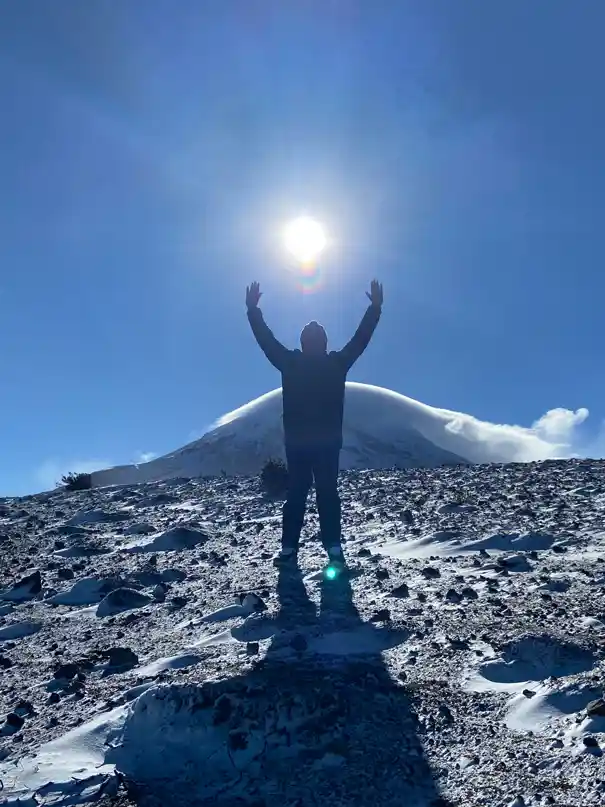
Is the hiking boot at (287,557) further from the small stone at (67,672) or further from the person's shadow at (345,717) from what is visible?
the small stone at (67,672)

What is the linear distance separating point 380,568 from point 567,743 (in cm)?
396

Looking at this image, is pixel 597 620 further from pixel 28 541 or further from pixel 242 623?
pixel 28 541

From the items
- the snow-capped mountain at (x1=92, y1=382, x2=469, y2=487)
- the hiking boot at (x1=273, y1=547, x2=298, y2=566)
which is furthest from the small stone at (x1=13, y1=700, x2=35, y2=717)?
the snow-capped mountain at (x1=92, y1=382, x2=469, y2=487)

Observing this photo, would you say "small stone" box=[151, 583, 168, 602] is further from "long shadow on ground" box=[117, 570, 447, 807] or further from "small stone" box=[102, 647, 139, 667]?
"long shadow on ground" box=[117, 570, 447, 807]

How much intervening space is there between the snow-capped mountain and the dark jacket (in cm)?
2390

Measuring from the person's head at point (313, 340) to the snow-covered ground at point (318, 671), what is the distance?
2.38 meters

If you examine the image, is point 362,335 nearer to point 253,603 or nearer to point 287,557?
point 287,557

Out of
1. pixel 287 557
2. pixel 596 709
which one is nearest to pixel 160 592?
pixel 287 557

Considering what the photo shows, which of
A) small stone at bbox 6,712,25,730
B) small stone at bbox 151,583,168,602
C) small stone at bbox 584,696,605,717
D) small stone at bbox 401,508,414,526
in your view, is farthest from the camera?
small stone at bbox 401,508,414,526

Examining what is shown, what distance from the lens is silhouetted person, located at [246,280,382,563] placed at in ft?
25.3

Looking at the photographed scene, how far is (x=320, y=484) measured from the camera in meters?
7.73

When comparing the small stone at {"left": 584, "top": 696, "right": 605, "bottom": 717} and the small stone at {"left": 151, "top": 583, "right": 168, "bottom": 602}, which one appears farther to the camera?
the small stone at {"left": 151, "top": 583, "right": 168, "bottom": 602}

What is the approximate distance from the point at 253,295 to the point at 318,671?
177 inches

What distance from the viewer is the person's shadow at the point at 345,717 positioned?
3406 mm
